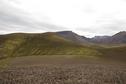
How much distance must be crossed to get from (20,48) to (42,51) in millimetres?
16312

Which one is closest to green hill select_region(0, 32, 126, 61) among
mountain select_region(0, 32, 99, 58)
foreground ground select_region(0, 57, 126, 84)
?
mountain select_region(0, 32, 99, 58)

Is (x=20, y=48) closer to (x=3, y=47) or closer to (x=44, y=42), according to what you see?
(x=3, y=47)

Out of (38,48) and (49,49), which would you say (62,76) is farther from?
(38,48)

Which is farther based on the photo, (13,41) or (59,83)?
(13,41)

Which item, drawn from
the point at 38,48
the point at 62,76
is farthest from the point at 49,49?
the point at 62,76

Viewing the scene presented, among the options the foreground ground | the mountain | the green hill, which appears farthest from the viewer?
the mountain

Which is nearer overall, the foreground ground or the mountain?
the foreground ground

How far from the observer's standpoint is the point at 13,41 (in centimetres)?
13875

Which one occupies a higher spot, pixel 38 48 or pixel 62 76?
pixel 38 48

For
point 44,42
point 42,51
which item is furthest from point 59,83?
point 44,42

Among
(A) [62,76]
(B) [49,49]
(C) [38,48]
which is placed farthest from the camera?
(C) [38,48]

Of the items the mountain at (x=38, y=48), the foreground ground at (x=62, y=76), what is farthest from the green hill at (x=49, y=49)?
the foreground ground at (x=62, y=76)

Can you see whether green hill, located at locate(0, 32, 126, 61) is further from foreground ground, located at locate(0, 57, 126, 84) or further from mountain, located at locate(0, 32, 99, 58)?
foreground ground, located at locate(0, 57, 126, 84)

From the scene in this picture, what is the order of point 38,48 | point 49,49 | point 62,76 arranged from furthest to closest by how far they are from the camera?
point 38,48 → point 49,49 → point 62,76
